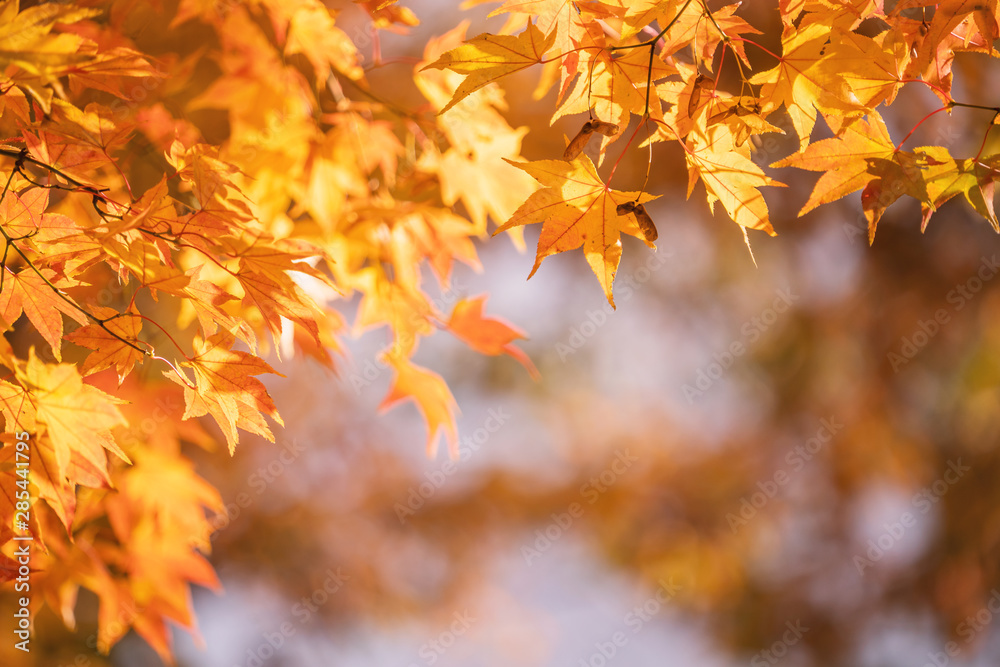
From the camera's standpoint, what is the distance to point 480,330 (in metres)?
1.35

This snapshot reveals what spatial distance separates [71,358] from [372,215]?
752mm

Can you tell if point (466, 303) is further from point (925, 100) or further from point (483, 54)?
point (925, 100)

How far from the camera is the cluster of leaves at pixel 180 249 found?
0.76 metres

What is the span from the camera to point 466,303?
137 centimetres

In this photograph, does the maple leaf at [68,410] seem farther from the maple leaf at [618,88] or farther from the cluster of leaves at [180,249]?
the maple leaf at [618,88]

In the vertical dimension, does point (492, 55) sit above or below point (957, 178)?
above

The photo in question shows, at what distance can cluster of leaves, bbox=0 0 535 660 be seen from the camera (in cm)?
76
